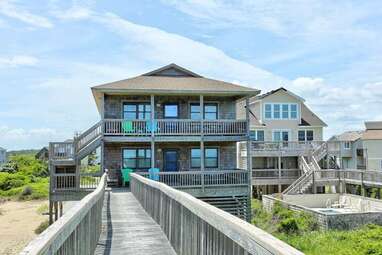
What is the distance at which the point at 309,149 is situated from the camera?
3691 centimetres

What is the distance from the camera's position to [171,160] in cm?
2586

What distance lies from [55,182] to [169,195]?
1418cm

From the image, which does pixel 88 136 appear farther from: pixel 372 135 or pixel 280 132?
pixel 372 135

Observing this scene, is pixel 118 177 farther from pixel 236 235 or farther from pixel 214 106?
pixel 236 235

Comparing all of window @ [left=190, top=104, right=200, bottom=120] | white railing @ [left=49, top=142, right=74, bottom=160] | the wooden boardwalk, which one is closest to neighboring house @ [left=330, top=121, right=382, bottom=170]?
window @ [left=190, top=104, right=200, bottom=120]

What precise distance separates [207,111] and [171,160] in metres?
3.62

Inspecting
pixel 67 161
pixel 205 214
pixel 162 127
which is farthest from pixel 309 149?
pixel 205 214

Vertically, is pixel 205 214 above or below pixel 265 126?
below

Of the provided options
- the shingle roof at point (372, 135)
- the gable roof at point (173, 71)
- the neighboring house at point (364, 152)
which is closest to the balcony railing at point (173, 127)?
the gable roof at point (173, 71)

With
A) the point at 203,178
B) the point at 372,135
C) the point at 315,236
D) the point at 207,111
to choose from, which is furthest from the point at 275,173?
the point at 315,236

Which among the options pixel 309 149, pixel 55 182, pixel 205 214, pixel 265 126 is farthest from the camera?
pixel 265 126

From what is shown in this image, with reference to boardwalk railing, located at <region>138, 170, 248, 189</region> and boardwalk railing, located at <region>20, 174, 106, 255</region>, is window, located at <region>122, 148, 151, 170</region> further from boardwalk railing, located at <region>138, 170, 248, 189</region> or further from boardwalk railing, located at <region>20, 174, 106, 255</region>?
boardwalk railing, located at <region>20, 174, 106, 255</region>

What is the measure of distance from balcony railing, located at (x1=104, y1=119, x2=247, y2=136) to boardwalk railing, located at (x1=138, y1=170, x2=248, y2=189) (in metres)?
2.35

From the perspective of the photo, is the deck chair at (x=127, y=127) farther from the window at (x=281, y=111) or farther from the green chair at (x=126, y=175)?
the window at (x=281, y=111)
